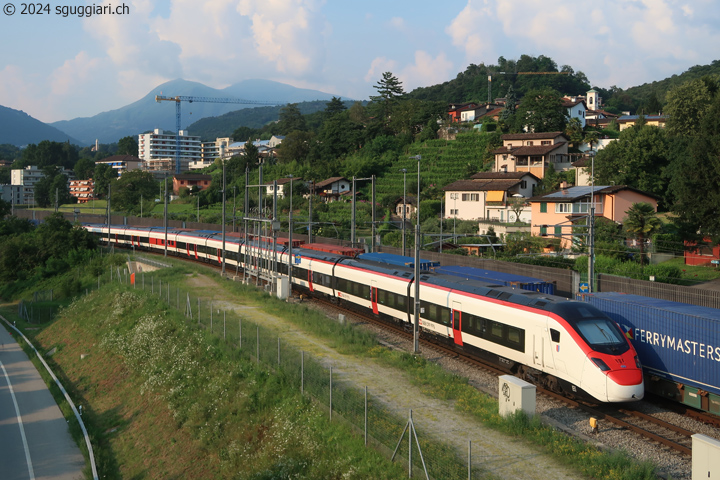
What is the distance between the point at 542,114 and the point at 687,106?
19.3m

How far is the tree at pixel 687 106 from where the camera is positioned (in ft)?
239

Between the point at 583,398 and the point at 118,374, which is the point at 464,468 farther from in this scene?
the point at 118,374

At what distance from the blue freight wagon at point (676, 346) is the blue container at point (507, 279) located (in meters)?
6.11

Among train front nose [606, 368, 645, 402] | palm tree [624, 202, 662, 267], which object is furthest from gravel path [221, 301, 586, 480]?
palm tree [624, 202, 662, 267]

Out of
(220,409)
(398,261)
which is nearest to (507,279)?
(398,261)

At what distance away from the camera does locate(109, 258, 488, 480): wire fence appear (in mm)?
13906

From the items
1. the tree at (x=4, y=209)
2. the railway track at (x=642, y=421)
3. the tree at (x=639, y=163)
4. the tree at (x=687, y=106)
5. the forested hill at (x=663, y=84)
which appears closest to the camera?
the railway track at (x=642, y=421)

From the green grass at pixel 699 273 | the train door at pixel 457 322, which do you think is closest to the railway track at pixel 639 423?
the train door at pixel 457 322

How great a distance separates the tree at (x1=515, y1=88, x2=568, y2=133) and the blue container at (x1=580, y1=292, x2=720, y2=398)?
71.7 metres

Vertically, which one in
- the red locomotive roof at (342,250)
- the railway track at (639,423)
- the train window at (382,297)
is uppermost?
the red locomotive roof at (342,250)

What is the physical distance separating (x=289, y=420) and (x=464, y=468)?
6.45 metres

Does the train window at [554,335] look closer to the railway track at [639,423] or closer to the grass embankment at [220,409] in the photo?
the railway track at [639,423]

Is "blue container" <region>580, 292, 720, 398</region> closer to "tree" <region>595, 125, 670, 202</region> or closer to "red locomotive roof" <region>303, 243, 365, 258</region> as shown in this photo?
"red locomotive roof" <region>303, 243, 365, 258</region>

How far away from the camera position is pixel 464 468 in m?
13.8
